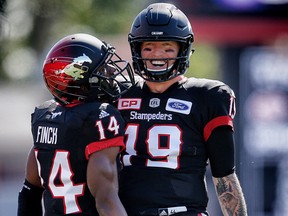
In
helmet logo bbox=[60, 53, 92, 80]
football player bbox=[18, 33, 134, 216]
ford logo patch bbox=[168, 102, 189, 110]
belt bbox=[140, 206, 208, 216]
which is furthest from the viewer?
ford logo patch bbox=[168, 102, 189, 110]

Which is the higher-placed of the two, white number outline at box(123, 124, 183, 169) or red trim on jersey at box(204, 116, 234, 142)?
red trim on jersey at box(204, 116, 234, 142)

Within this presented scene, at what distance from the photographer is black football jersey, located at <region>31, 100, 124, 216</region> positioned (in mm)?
4680

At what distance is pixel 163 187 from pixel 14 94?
18521 millimetres

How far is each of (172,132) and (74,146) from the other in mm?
599

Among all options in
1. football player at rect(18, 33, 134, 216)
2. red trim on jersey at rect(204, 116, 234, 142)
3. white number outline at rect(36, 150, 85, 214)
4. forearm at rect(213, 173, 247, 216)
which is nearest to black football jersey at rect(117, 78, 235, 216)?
red trim on jersey at rect(204, 116, 234, 142)

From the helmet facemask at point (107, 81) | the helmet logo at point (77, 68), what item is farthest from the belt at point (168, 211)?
the helmet logo at point (77, 68)

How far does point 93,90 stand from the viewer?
4.91m

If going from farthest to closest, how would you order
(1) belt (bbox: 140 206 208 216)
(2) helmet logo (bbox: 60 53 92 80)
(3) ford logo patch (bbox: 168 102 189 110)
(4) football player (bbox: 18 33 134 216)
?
(3) ford logo patch (bbox: 168 102 189 110)
(1) belt (bbox: 140 206 208 216)
(2) helmet logo (bbox: 60 53 92 80)
(4) football player (bbox: 18 33 134 216)

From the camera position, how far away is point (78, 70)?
4859mm

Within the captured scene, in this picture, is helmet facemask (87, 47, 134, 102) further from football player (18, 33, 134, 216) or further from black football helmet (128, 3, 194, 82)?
black football helmet (128, 3, 194, 82)

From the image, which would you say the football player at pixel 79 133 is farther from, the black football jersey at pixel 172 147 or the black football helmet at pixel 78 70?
the black football jersey at pixel 172 147

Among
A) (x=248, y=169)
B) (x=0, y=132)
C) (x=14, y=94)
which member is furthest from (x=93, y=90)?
(x=14, y=94)

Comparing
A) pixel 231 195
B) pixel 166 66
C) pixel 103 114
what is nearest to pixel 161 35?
pixel 166 66

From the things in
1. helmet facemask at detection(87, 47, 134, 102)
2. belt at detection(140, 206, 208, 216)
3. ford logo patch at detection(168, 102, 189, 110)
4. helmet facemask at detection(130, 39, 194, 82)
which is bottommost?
belt at detection(140, 206, 208, 216)
